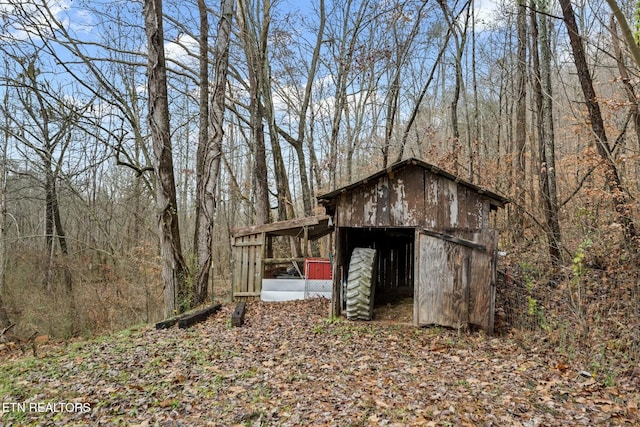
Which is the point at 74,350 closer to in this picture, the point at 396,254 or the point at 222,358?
the point at 222,358

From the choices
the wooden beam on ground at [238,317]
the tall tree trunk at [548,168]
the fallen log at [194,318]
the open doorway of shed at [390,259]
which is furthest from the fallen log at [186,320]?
the tall tree trunk at [548,168]

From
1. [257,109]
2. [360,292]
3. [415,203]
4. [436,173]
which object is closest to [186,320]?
[360,292]

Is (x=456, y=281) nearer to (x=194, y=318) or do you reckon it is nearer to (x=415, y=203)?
(x=415, y=203)

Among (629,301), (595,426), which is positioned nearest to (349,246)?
(629,301)

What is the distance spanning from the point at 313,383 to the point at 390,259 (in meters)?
7.70

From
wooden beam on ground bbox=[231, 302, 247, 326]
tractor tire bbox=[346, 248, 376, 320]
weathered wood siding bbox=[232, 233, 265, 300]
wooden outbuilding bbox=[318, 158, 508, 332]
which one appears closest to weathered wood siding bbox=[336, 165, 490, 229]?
wooden outbuilding bbox=[318, 158, 508, 332]

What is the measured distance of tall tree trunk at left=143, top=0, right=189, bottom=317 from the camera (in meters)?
9.66

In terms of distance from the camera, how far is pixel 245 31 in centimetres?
1477

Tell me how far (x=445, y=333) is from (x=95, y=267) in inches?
553

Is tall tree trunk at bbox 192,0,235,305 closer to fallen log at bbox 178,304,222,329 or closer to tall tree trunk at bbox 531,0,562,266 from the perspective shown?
fallen log at bbox 178,304,222,329

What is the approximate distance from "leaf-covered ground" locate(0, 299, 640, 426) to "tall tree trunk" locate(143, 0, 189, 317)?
238 centimetres

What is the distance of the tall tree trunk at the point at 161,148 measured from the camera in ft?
31.7

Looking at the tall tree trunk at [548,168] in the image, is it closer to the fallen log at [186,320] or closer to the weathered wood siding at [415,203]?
the weathered wood siding at [415,203]

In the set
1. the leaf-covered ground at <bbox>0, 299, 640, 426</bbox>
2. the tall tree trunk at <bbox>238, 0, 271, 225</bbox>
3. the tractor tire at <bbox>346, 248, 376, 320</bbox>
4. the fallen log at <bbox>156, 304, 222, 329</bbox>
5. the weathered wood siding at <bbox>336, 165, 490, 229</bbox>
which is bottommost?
the leaf-covered ground at <bbox>0, 299, 640, 426</bbox>
